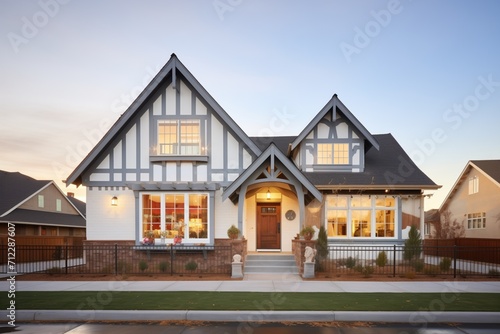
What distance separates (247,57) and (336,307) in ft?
55.0

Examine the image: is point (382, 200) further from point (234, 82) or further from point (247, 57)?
point (234, 82)

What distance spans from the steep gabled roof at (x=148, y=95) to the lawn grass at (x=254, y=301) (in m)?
7.35

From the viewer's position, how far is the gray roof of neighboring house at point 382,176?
20.2m

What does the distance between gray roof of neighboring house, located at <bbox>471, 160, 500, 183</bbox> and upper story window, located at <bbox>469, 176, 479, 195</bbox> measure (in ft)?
4.75

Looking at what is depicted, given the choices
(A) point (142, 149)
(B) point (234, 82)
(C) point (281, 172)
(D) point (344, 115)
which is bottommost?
(C) point (281, 172)

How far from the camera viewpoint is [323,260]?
17359mm

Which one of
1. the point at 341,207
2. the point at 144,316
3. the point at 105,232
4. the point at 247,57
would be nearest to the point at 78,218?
the point at 105,232

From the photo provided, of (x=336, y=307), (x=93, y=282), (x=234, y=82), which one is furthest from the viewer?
(x=234, y=82)

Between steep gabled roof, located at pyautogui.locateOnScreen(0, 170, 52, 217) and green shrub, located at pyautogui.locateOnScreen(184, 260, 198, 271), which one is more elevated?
steep gabled roof, located at pyautogui.locateOnScreen(0, 170, 52, 217)

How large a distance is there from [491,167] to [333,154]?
1654cm

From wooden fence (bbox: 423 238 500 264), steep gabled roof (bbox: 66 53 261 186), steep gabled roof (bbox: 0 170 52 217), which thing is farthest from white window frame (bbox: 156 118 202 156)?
steep gabled roof (bbox: 0 170 52 217)

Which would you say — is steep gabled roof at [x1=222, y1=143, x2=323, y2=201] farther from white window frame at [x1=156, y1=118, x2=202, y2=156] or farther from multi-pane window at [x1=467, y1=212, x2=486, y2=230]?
multi-pane window at [x1=467, y1=212, x2=486, y2=230]

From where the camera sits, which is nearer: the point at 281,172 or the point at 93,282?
the point at 93,282

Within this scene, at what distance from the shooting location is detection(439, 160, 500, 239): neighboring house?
2927cm
